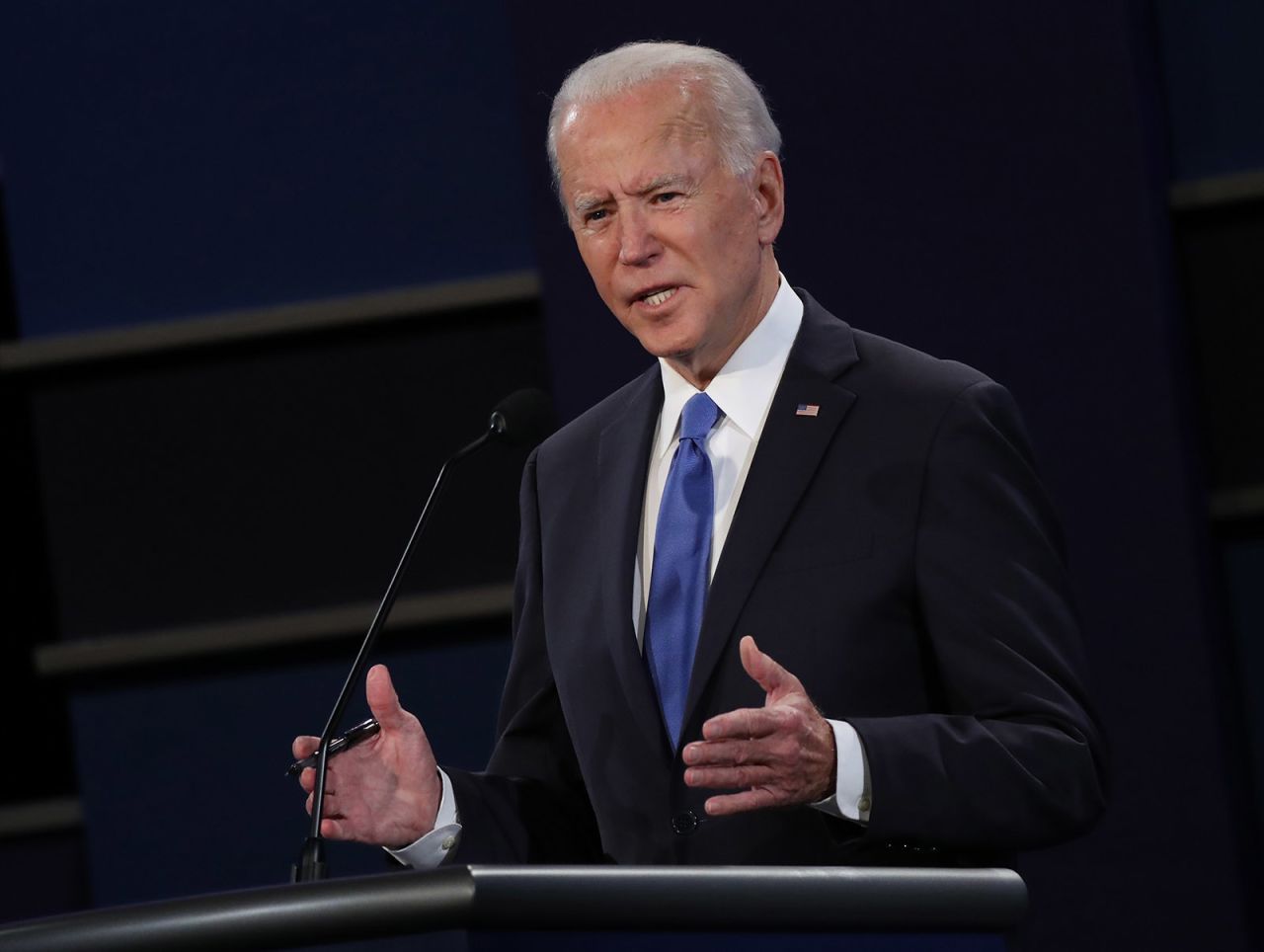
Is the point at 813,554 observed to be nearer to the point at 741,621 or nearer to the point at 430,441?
the point at 741,621

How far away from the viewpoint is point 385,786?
1.66 metres

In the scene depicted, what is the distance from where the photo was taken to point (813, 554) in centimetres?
177

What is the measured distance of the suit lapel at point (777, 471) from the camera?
1748mm

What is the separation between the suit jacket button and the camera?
67.0 inches

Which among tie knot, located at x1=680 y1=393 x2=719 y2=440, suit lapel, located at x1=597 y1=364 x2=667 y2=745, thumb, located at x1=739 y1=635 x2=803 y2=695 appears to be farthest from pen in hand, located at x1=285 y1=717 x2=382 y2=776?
tie knot, located at x1=680 y1=393 x2=719 y2=440

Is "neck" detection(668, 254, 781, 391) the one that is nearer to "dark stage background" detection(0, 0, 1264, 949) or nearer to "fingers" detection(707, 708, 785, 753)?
"fingers" detection(707, 708, 785, 753)

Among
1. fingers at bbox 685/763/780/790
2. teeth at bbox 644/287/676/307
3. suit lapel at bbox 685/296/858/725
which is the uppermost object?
teeth at bbox 644/287/676/307

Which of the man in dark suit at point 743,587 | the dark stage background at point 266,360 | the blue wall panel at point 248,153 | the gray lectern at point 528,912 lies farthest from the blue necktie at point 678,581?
the blue wall panel at point 248,153

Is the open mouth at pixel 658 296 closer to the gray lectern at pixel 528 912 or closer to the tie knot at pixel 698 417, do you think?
the tie knot at pixel 698 417

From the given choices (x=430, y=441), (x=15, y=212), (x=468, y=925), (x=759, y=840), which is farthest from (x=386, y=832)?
(x=15, y=212)

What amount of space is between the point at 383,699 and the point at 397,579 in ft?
0.79

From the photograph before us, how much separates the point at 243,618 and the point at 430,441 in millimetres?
471

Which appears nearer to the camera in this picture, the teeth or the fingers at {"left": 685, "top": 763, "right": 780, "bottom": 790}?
the fingers at {"left": 685, "top": 763, "right": 780, "bottom": 790}

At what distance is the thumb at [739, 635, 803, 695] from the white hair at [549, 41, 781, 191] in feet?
2.45
